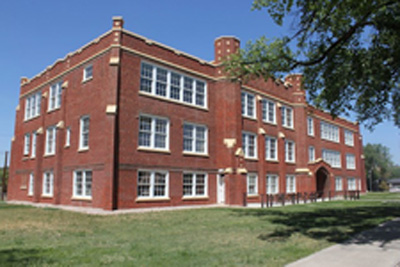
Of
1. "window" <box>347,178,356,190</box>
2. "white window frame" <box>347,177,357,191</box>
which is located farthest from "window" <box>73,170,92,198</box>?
"window" <box>347,178,356,190</box>

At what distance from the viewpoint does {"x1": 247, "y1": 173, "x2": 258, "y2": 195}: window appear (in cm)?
2636

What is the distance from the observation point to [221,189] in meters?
24.1

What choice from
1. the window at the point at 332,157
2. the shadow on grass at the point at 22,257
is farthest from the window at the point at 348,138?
the shadow on grass at the point at 22,257

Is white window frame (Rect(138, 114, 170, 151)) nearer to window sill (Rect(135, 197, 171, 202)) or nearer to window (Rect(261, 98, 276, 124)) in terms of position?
window sill (Rect(135, 197, 171, 202))

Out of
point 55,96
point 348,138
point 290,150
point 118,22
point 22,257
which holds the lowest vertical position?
point 22,257

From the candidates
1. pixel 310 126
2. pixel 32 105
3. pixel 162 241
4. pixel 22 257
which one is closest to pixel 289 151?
pixel 310 126

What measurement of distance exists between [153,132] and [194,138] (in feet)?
11.6

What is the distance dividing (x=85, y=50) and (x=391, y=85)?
709 inches

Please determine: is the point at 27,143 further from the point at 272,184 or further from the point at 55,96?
the point at 272,184

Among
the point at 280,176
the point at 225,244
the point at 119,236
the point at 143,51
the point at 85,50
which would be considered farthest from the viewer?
the point at 280,176

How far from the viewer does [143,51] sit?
20.7m

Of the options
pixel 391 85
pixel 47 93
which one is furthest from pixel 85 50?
pixel 391 85

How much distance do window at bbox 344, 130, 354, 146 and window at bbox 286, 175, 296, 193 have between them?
18209 mm

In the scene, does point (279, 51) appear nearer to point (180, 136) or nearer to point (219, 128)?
point (180, 136)
